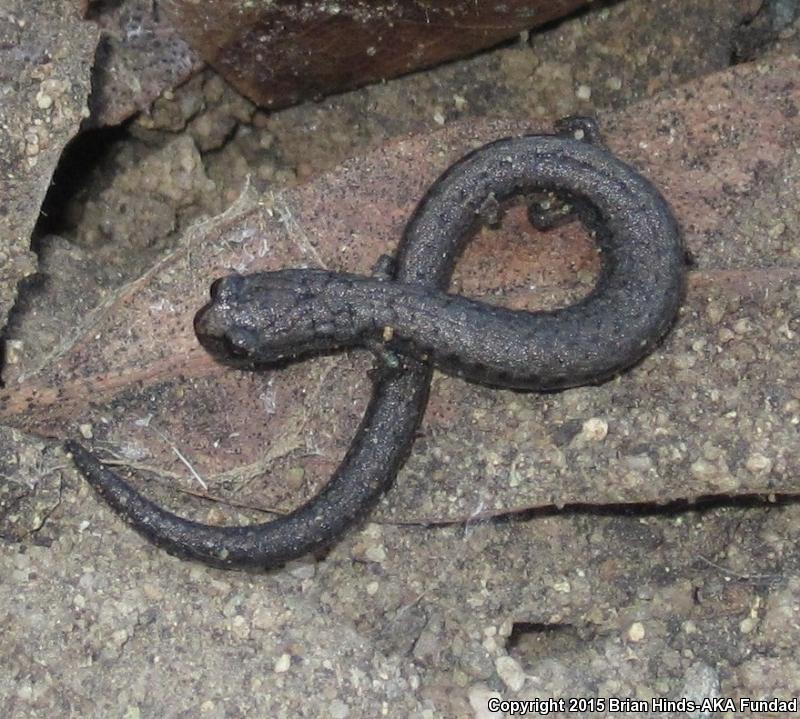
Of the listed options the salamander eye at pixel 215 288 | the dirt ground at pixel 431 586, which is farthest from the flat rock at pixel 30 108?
the salamander eye at pixel 215 288

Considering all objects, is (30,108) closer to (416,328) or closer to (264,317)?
(264,317)

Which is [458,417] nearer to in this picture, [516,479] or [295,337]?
[516,479]

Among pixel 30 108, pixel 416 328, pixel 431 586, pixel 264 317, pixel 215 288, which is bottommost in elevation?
pixel 431 586

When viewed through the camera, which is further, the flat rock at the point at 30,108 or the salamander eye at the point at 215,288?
the salamander eye at the point at 215,288

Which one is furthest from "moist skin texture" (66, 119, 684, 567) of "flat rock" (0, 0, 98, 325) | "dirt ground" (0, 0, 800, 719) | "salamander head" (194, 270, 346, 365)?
"flat rock" (0, 0, 98, 325)

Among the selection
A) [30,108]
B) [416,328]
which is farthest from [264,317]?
[30,108]

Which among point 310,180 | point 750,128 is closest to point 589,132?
point 750,128

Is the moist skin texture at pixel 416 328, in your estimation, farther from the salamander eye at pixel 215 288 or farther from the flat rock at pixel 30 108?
the flat rock at pixel 30 108
